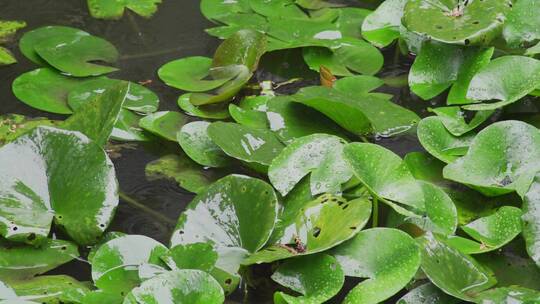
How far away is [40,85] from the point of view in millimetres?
1536

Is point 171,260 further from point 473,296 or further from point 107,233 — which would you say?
point 473,296

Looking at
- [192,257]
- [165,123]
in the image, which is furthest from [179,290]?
[165,123]

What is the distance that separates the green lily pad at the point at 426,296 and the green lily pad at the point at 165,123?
0.52 m

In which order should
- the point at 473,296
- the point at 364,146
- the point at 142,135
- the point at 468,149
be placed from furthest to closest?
the point at 142,135 → the point at 468,149 → the point at 364,146 → the point at 473,296

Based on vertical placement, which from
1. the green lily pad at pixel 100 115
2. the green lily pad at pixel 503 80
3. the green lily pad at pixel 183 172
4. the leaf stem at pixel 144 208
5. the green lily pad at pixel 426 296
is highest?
the green lily pad at pixel 100 115

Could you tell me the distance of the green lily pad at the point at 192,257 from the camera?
1.10m

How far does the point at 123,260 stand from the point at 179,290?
14 centimetres

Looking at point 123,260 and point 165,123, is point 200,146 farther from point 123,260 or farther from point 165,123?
point 123,260

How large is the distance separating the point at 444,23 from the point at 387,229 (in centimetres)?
54

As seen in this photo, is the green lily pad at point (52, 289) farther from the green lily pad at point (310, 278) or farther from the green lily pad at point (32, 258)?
the green lily pad at point (310, 278)

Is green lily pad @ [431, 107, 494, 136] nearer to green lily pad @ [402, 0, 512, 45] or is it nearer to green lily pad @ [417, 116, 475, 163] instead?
green lily pad @ [417, 116, 475, 163]

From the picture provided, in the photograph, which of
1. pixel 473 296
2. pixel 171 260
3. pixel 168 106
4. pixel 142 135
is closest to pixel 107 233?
pixel 171 260

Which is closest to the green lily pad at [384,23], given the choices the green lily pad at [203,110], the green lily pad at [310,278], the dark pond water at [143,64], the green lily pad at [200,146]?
the dark pond water at [143,64]

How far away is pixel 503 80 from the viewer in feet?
4.71
